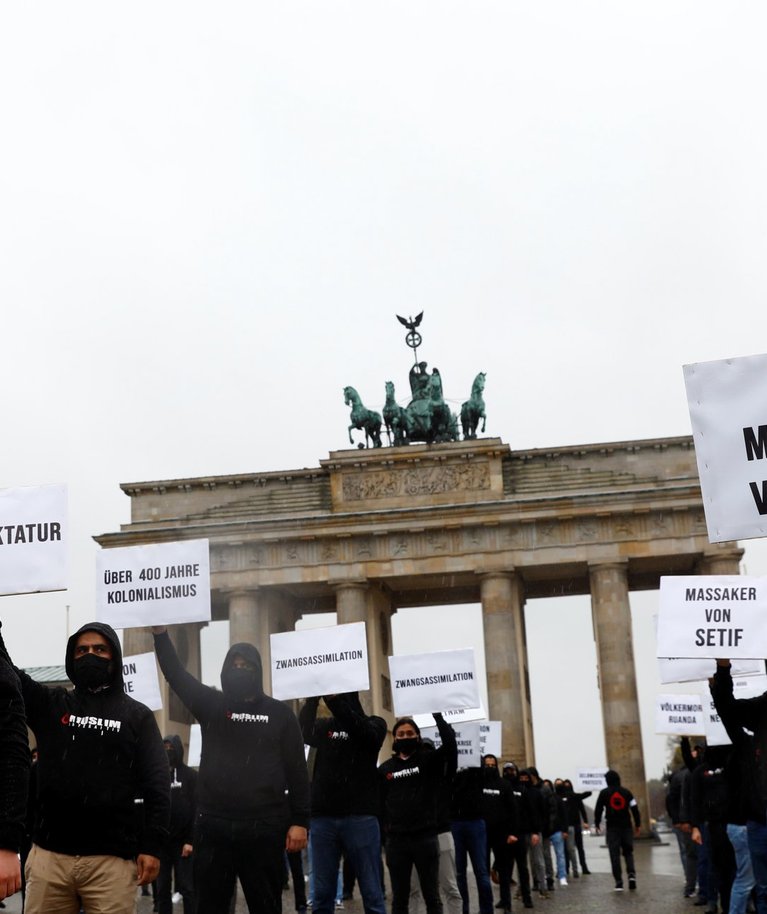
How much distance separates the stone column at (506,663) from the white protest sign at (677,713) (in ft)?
89.5

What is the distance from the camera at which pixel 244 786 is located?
796 cm

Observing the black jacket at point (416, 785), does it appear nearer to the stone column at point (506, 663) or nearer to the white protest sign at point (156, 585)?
the white protest sign at point (156, 585)

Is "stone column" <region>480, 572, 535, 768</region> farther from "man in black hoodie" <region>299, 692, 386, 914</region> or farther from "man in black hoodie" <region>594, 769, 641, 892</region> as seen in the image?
"man in black hoodie" <region>299, 692, 386, 914</region>

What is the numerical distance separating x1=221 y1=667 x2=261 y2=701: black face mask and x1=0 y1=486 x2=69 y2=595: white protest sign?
2398 mm

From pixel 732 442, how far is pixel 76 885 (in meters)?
4.53

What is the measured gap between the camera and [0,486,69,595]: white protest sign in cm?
1012

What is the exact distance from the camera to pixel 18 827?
457 centimetres

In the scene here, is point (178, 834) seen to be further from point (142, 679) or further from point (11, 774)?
point (11, 774)

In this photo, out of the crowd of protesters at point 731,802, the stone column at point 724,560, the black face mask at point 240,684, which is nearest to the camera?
the black face mask at point 240,684

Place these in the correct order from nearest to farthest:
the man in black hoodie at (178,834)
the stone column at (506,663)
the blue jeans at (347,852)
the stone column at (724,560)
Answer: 1. the blue jeans at (347,852)
2. the man in black hoodie at (178,834)
3. the stone column at (506,663)
4. the stone column at (724,560)

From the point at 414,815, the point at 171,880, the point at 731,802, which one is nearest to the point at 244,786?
the point at 414,815

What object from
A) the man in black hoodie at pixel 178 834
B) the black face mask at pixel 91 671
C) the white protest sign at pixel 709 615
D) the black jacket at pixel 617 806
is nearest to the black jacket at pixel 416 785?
the white protest sign at pixel 709 615

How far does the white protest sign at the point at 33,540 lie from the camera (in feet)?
33.2

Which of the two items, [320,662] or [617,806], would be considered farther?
[617,806]
